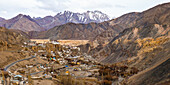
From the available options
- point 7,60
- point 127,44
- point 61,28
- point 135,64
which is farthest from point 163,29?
point 61,28

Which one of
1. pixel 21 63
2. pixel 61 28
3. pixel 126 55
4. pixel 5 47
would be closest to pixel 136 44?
pixel 126 55

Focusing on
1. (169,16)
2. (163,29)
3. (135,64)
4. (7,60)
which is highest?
(169,16)

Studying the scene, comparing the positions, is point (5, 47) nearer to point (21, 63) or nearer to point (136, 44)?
point (21, 63)

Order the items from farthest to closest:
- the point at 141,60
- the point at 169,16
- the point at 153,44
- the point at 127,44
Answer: the point at 169,16, the point at 127,44, the point at 153,44, the point at 141,60

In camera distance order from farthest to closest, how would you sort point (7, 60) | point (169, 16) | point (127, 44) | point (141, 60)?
point (169, 16)
point (127, 44)
point (141, 60)
point (7, 60)

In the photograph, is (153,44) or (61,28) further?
(61,28)

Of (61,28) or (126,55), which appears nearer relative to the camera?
(126,55)

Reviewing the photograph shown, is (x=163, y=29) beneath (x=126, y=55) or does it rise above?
above

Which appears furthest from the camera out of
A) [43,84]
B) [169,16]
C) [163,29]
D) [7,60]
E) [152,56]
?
[169,16]

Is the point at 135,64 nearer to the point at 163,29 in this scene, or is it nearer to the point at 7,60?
the point at 163,29
